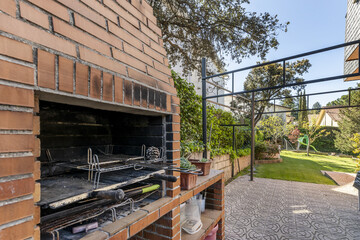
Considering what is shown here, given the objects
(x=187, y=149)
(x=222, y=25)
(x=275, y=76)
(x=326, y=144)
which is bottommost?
(x=326, y=144)

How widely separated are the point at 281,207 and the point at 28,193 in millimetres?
3970

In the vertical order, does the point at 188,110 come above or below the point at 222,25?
below

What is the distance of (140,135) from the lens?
176 centimetres

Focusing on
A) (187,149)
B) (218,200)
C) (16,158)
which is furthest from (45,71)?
(187,149)

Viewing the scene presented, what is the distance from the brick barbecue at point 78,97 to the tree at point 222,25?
8.55 ft

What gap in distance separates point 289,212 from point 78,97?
3802mm

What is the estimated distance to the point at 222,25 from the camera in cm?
395

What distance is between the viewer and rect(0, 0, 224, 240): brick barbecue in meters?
0.65

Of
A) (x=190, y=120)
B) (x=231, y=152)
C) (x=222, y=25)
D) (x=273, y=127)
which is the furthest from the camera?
(x=273, y=127)

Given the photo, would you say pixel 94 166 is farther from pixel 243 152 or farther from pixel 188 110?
pixel 243 152

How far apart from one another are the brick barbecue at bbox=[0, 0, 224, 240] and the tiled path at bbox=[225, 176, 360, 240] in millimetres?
1525

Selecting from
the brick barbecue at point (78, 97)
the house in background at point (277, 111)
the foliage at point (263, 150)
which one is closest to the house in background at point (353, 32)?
the house in background at point (277, 111)

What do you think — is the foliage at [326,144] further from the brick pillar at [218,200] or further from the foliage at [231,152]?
the brick pillar at [218,200]

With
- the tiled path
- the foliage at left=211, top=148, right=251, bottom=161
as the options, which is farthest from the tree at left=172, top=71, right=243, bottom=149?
the tiled path
